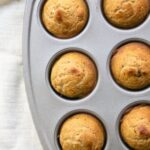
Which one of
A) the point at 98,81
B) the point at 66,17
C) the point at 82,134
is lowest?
the point at 82,134

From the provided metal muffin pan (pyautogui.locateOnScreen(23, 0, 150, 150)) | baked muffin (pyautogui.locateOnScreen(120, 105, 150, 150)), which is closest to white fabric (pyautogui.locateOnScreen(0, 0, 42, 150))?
metal muffin pan (pyautogui.locateOnScreen(23, 0, 150, 150))

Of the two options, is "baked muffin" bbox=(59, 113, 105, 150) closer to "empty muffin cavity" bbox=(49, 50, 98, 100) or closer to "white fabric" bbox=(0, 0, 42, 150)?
"empty muffin cavity" bbox=(49, 50, 98, 100)

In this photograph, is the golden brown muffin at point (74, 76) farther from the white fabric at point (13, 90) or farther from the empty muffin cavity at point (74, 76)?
the white fabric at point (13, 90)

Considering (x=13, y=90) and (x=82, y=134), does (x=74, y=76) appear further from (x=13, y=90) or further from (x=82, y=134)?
(x=13, y=90)

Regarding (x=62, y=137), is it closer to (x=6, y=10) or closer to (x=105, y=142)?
(x=105, y=142)

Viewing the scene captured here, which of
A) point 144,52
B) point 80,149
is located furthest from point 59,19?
point 80,149

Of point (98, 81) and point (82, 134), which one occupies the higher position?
point (98, 81)

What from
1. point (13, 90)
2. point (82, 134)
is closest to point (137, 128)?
point (82, 134)
